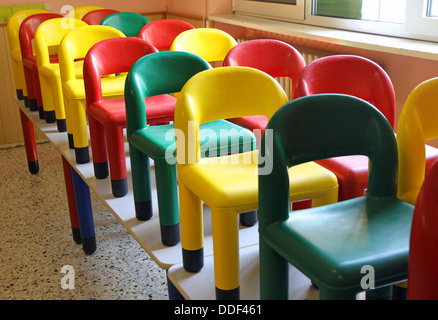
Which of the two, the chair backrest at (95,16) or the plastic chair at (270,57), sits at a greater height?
the chair backrest at (95,16)

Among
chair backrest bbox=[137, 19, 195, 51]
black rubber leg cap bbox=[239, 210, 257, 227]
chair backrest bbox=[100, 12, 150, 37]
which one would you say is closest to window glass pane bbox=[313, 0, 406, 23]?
chair backrest bbox=[137, 19, 195, 51]

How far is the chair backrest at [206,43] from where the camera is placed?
9.53 feet

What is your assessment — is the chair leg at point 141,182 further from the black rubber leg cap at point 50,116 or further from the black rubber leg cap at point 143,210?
the black rubber leg cap at point 50,116

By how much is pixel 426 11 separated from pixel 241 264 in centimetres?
185

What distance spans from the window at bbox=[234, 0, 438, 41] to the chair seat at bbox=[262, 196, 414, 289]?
5.53ft

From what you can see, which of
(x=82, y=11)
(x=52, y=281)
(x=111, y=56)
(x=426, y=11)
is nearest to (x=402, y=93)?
(x=426, y=11)

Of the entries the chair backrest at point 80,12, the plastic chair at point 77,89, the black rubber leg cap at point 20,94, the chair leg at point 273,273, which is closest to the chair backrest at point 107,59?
the plastic chair at point 77,89

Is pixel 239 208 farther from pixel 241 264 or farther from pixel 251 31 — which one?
pixel 251 31

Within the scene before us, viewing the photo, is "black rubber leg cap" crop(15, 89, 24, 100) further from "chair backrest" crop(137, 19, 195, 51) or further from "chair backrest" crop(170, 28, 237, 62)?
"chair backrest" crop(170, 28, 237, 62)

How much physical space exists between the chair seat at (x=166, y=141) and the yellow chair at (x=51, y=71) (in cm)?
114

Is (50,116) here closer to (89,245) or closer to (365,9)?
(89,245)

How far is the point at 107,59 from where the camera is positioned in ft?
7.85

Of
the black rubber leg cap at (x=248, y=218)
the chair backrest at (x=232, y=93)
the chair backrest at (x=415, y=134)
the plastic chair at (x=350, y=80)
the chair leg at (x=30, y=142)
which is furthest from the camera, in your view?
the chair leg at (x=30, y=142)

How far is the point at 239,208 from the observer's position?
133cm
